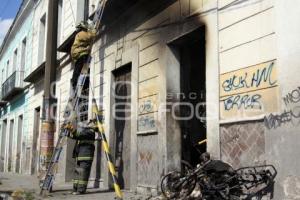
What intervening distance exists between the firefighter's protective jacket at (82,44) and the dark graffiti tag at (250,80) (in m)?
5.07

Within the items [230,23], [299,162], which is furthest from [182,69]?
[299,162]

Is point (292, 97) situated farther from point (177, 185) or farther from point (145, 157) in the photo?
point (145, 157)

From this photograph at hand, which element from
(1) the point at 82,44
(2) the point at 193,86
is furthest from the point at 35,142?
(2) the point at 193,86

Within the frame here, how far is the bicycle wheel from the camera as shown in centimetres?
733

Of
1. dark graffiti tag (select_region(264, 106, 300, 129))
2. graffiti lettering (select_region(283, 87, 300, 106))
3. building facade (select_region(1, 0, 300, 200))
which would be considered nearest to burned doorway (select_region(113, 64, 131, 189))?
building facade (select_region(1, 0, 300, 200))

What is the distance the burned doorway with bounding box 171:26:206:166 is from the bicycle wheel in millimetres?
1188

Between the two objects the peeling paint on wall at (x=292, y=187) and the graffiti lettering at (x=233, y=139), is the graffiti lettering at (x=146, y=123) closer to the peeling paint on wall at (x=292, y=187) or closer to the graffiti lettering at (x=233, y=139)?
the graffiti lettering at (x=233, y=139)

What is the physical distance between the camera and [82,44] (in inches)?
469

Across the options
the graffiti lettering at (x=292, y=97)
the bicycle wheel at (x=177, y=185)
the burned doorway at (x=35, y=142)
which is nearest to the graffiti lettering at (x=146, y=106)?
the bicycle wheel at (x=177, y=185)

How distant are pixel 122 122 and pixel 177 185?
4.26 m

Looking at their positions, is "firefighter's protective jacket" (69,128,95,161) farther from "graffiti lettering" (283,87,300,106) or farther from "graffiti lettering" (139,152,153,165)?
"graffiti lettering" (283,87,300,106)

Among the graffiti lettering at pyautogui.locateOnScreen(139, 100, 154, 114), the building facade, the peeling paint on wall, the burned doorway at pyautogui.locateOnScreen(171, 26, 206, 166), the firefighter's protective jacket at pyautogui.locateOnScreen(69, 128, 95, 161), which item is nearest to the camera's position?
the peeling paint on wall

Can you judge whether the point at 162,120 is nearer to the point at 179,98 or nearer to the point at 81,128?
the point at 179,98

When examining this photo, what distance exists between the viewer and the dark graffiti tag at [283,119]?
618 cm
